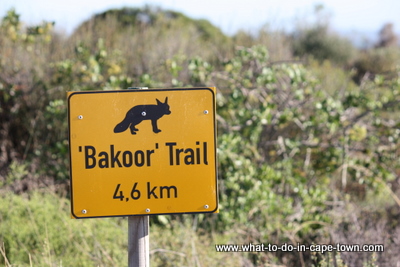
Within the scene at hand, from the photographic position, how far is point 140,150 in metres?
1.93

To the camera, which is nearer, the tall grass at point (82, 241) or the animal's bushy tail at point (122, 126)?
the animal's bushy tail at point (122, 126)

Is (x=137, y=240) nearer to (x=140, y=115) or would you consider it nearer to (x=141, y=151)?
(x=141, y=151)

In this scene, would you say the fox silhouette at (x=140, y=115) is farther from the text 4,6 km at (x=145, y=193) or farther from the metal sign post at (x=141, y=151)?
the text 4,6 km at (x=145, y=193)

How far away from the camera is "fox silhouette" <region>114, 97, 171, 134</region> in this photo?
191cm

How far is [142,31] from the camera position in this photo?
7.59 meters

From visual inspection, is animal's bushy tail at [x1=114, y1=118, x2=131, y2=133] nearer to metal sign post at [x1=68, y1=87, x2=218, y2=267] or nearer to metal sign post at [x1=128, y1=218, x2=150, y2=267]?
metal sign post at [x1=68, y1=87, x2=218, y2=267]

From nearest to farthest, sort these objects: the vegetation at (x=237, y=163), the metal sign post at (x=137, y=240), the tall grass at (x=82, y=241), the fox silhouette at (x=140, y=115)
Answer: the fox silhouette at (x=140, y=115), the metal sign post at (x=137, y=240), the tall grass at (x=82, y=241), the vegetation at (x=237, y=163)

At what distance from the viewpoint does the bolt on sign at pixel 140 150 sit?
1.91m

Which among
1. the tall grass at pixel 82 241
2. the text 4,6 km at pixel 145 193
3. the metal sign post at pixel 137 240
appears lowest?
the tall grass at pixel 82 241

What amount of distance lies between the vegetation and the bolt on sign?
3.53 ft

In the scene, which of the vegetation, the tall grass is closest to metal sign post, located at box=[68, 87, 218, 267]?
the vegetation

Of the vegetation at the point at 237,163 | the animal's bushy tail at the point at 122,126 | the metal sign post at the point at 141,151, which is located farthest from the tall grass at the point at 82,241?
the animal's bushy tail at the point at 122,126

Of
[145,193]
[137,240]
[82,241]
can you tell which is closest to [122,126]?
[145,193]

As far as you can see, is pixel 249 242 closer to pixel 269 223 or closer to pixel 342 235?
pixel 269 223
